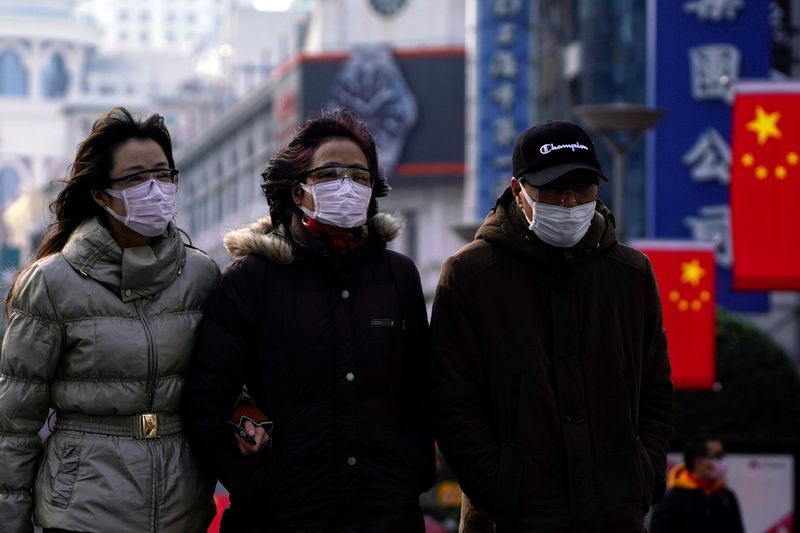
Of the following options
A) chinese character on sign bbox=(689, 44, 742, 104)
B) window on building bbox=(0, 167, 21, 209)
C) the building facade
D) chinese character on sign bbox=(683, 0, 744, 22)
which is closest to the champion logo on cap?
chinese character on sign bbox=(689, 44, 742, 104)

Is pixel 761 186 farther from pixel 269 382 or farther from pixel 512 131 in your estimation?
pixel 512 131

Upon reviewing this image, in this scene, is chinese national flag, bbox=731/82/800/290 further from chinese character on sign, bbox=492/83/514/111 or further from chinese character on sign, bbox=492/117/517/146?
chinese character on sign, bbox=492/117/517/146

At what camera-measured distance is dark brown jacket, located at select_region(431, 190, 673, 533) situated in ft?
18.9

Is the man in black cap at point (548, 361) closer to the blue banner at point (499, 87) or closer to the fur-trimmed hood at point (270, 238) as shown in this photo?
the fur-trimmed hood at point (270, 238)

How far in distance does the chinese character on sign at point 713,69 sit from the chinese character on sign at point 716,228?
1533mm

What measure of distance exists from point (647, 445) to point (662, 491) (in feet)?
0.54

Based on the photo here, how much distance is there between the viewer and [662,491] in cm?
604

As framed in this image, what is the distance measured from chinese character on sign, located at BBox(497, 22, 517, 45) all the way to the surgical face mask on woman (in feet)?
130

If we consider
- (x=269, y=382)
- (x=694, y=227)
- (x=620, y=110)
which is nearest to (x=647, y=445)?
(x=269, y=382)

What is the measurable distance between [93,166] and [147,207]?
25 centimetres

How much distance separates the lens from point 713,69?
26.4m

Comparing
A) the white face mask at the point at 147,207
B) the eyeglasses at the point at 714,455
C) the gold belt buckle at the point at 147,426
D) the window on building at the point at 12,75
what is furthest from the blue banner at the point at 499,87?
the window on building at the point at 12,75

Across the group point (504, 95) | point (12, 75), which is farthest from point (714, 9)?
point (12, 75)

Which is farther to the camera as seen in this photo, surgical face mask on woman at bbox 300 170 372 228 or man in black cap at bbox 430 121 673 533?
surgical face mask on woman at bbox 300 170 372 228
